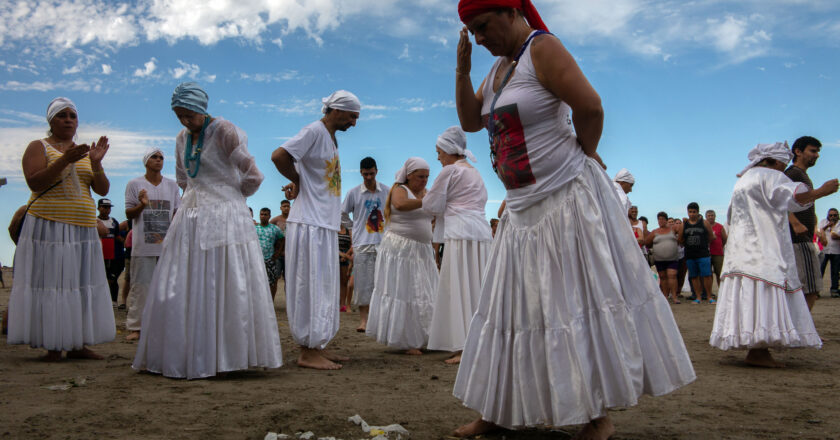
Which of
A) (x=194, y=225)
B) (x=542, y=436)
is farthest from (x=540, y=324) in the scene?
(x=194, y=225)

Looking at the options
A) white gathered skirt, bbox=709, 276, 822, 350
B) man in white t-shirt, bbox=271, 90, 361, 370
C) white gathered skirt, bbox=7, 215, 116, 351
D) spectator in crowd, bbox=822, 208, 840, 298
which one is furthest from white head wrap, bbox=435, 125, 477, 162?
spectator in crowd, bbox=822, 208, 840, 298

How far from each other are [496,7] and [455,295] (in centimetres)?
370

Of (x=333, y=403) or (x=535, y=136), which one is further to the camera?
(x=333, y=403)

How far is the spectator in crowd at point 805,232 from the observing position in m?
6.32

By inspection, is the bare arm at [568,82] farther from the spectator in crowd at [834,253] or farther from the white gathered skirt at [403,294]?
the spectator in crowd at [834,253]

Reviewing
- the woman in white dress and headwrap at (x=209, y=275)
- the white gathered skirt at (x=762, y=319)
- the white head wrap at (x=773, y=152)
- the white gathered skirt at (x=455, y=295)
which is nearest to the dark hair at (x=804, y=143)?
the white head wrap at (x=773, y=152)

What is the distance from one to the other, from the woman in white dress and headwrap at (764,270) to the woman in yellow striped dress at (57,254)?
5.98 meters

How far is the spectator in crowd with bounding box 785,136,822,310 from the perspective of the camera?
6.32 m

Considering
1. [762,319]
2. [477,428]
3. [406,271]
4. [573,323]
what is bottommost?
[477,428]

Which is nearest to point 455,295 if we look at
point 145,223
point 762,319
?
point 762,319

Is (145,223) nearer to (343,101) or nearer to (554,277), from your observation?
(343,101)

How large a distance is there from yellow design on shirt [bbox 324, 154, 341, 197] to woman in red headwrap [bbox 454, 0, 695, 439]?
285cm

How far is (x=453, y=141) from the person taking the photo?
263 inches

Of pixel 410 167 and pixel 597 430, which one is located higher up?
pixel 410 167
